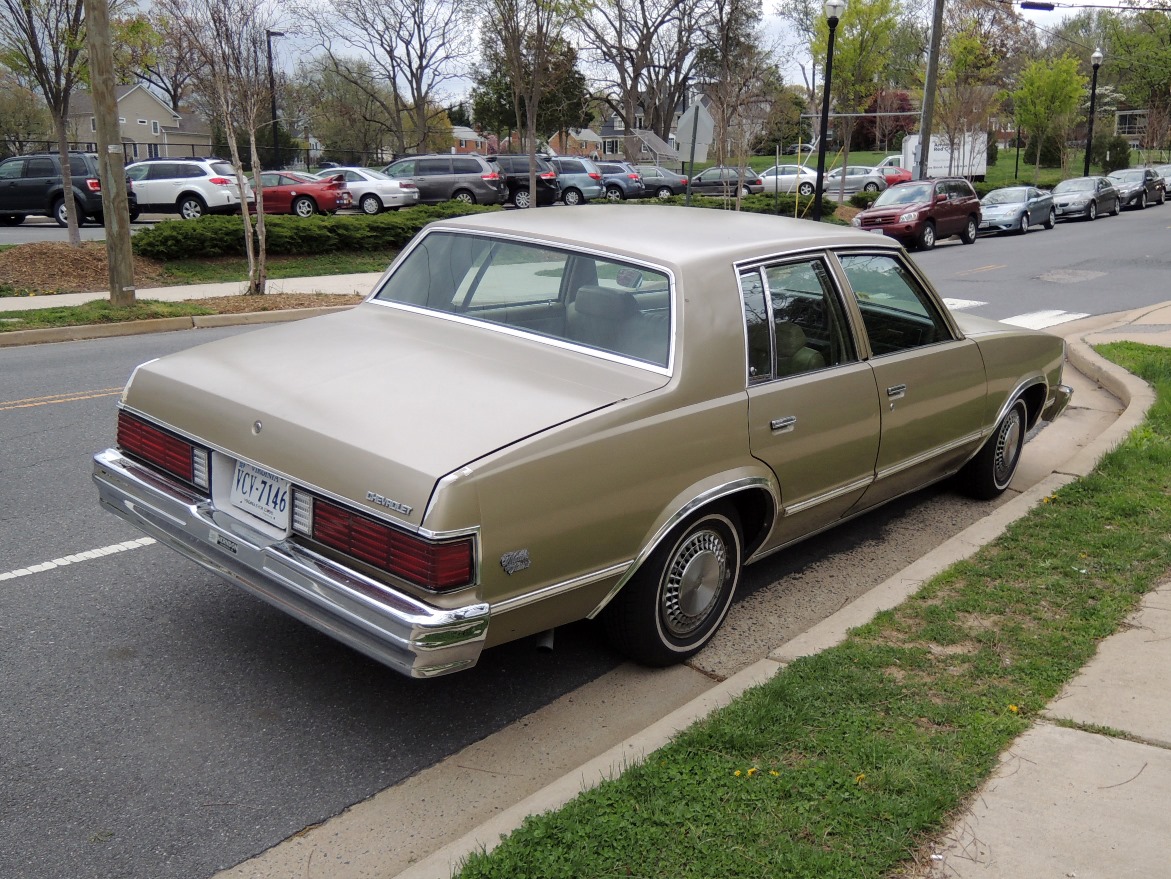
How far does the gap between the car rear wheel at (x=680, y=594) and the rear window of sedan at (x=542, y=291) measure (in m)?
0.69

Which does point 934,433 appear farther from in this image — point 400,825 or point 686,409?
point 400,825

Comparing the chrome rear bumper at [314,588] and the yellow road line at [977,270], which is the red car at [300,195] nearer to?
the yellow road line at [977,270]

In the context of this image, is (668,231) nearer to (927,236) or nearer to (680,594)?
(680,594)

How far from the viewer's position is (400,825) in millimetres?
3334

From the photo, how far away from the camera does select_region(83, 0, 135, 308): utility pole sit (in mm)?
13023

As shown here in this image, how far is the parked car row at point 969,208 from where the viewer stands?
82.7ft

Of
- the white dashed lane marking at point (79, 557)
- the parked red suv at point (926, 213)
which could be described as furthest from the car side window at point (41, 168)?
the white dashed lane marking at point (79, 557)

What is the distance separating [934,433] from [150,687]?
379 cm

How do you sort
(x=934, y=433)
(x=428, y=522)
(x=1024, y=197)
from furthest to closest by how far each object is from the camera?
(x=1024, y=197) → (x=934, y=433) → (x=428, y=522)

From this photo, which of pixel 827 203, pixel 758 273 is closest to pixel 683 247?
pixel 758 273

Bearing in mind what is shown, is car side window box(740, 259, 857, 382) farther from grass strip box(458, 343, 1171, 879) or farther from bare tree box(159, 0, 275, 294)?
bare tree box(159, 0, 275, 294)

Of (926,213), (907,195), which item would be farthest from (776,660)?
(907,195)

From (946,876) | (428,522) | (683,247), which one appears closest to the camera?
(946,876)

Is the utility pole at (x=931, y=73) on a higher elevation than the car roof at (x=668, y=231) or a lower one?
higher
